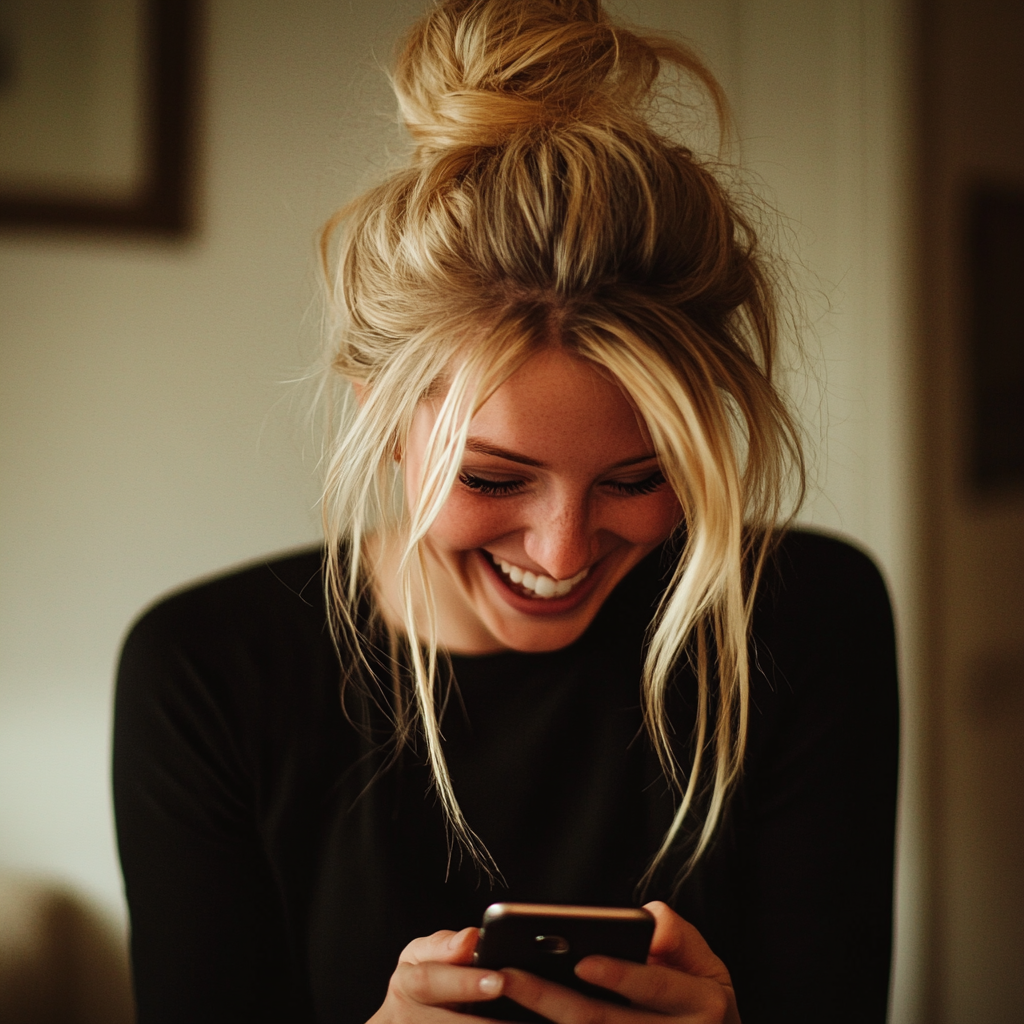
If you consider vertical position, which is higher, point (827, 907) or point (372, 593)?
point (372, 593)

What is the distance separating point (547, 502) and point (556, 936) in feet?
0.99

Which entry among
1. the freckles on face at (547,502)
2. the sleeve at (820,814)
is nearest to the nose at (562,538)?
the freckles on face at (547,502)

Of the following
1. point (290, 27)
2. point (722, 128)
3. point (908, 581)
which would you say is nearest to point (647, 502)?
point (722, 128)

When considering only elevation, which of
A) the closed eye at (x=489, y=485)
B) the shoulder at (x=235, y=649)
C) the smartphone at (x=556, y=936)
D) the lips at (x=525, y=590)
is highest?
the closed eye at (x=489, y=485)

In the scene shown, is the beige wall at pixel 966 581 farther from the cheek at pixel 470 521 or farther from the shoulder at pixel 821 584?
the cheek at pixel 470 521

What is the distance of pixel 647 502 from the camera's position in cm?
66

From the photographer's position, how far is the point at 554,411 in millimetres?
581

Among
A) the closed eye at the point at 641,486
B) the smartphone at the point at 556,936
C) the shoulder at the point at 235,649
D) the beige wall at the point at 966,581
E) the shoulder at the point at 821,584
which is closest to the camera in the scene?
the smartphone at the point at 556,936

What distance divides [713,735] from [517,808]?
20 centimetres

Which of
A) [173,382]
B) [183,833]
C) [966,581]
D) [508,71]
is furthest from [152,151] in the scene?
[966,581]

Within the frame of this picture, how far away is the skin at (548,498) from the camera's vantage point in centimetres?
58

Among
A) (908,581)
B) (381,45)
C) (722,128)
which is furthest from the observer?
(908,581)

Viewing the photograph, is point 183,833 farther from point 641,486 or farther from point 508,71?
point 508,71

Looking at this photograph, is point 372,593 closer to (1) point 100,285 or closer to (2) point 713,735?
(2) point 713,735
